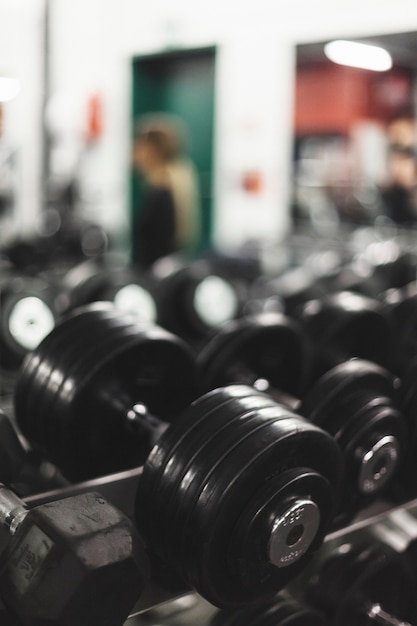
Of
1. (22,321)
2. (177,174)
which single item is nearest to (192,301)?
(22,321)

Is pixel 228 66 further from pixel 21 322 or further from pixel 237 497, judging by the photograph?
pixel 237 497

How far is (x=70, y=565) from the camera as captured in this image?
1084 millimetres

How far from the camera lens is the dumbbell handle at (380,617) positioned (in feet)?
4.52

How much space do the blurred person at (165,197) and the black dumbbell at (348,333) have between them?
210 centimetres

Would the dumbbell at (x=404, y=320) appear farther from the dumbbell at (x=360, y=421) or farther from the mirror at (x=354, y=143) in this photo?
the mirror at (x=354, y=143)

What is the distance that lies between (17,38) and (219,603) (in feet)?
20.0

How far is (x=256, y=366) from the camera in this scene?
2.01m

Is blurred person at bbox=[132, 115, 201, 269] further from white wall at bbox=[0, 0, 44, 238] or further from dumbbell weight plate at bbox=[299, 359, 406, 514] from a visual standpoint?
dumbbell weight plate at bbox=[299, 359, 406, 514]

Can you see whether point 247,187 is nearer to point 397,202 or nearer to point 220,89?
point 220,89

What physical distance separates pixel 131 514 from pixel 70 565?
0.51m

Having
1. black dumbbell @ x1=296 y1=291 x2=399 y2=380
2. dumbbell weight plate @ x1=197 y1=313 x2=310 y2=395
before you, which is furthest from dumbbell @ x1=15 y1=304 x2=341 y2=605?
black dumbbell @ x1=296 y1=291 x2=399 y2=380

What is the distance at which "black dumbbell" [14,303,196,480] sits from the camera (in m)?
1.62

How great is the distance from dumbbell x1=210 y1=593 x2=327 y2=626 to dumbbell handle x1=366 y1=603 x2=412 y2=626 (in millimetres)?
93

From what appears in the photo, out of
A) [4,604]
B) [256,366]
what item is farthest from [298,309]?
[4,604]
